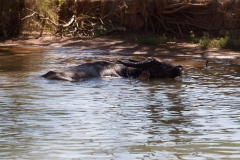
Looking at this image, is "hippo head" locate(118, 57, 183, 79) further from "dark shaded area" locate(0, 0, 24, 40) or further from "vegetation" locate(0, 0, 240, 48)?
"dark shaded area" locate(0, 0, 24, 40)

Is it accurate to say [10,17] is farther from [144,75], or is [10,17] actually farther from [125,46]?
[144,75]

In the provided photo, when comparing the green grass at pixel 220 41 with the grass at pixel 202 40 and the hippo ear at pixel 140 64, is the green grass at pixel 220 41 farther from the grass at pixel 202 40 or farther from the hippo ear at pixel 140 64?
the hippo ear at pixel 140 64

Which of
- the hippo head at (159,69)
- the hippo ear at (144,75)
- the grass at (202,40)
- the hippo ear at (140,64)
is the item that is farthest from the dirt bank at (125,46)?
the hippo ear at (144,75)

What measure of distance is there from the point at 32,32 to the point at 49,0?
64.7 inches

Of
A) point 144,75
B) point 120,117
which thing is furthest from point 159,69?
point 120,117

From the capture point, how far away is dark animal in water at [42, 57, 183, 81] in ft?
37.3

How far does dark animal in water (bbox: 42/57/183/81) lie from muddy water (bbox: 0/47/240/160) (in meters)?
0.27

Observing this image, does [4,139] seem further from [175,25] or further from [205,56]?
[175,25]

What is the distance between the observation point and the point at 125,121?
721cm

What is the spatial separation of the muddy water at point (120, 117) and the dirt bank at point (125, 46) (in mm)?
4324

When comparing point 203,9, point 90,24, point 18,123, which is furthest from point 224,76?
point 90,24

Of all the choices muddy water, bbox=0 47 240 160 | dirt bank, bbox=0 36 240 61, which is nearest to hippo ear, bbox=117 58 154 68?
muddy water, bbox=0 47 240 160

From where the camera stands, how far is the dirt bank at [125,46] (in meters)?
16.8

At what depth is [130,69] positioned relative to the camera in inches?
473
